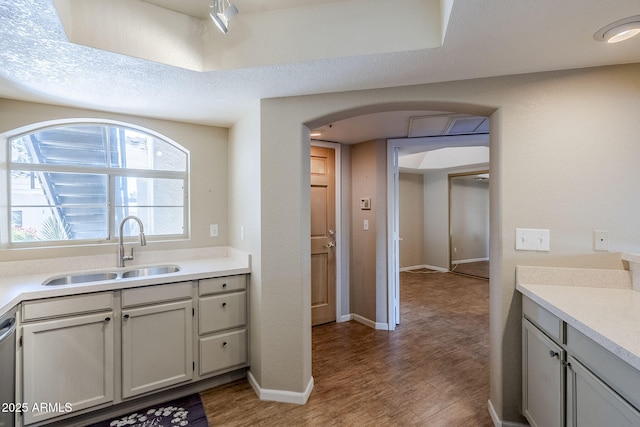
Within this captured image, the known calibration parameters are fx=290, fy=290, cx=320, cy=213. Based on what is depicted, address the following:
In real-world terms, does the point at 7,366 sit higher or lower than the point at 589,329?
lower

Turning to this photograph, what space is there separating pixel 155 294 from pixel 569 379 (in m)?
2.42

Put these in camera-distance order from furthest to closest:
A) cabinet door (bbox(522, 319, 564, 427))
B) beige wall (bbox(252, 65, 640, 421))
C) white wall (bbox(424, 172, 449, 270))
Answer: white wall (bbox(424, 172, 449, 270)) < beige wall (bbox(252, 65, 640, 421)) < cabinet door (bbox(522, 319, 564, 427))

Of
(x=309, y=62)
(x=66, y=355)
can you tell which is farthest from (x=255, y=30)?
(x=66, y=355)

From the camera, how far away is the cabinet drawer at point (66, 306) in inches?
67.4

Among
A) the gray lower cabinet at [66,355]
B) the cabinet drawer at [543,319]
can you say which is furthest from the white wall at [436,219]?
the gray lower cabinet at [66,355]

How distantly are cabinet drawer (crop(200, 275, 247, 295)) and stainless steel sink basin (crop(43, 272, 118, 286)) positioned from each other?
771mm

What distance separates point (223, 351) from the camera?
90.4 inches

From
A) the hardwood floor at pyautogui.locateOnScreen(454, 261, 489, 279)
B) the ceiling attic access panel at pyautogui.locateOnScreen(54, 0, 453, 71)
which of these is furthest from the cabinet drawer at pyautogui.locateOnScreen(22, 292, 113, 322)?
the hardwood floor at pyautogui.locateOnScreen(454, 261, 489, 279)

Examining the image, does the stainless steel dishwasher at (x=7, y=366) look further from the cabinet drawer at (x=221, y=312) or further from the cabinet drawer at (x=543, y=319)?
the cabinet drawer at (x=543, y=319)

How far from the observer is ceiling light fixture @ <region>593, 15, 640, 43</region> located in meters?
1.26

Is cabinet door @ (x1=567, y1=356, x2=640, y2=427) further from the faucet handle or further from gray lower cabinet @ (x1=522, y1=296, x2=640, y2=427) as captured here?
the faucet handle

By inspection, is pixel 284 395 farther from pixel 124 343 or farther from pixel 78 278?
pixel 78 278

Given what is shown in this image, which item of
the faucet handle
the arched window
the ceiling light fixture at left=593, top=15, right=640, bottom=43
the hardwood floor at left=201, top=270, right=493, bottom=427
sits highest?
the ceiling light fixture at left=593, top=15, right=640, bottom=43

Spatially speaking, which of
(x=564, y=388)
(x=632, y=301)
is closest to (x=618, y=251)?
(x=632, y=301)
